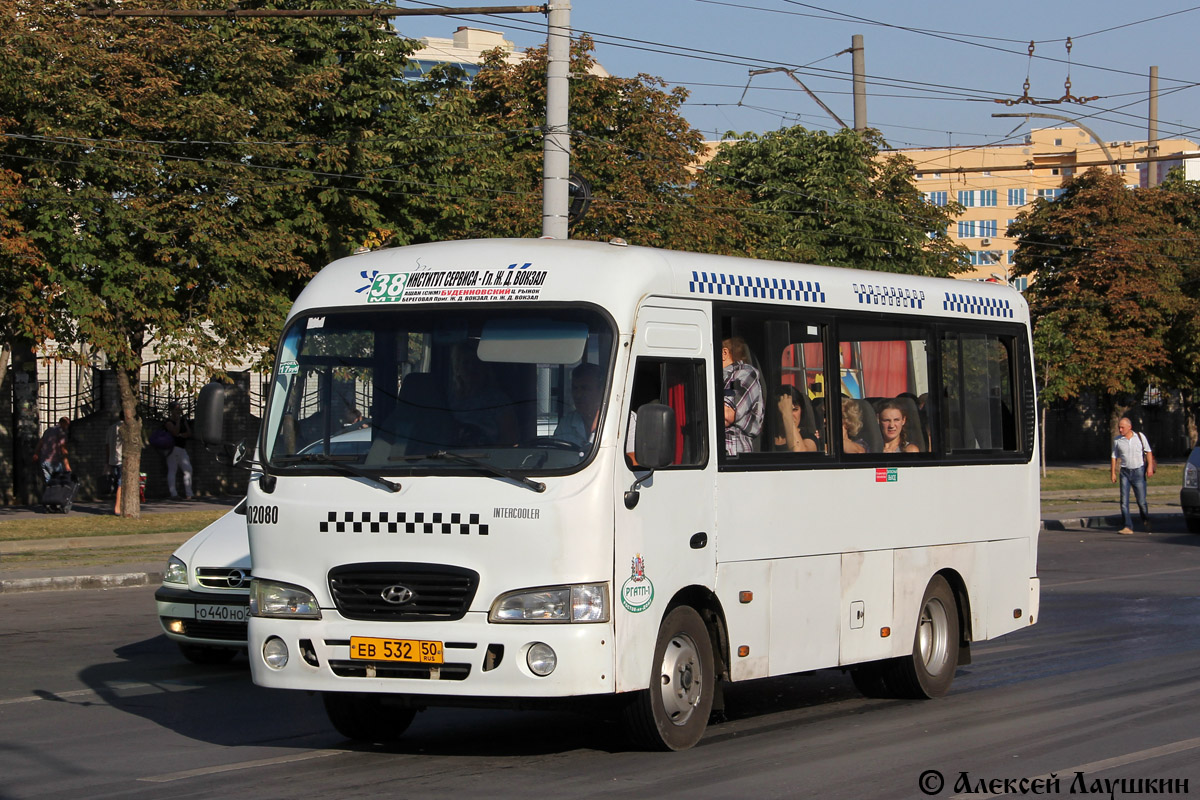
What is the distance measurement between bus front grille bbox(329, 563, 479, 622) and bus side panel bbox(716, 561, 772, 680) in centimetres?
162

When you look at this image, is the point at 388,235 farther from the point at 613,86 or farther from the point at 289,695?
the point at 289,695

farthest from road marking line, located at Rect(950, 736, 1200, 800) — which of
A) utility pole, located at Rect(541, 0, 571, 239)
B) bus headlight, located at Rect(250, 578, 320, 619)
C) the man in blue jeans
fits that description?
the man in blue jeans

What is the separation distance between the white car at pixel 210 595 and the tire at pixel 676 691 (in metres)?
4.27

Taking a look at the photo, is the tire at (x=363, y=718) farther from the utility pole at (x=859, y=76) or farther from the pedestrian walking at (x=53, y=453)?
the utility pole at (x=859, y=76)

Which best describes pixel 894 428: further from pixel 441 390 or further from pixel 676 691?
pixel 441 390

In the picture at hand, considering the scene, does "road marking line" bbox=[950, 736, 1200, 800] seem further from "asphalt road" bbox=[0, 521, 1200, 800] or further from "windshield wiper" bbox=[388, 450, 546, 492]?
"windshield wiper" bbox=[388, 450, 546, 492]

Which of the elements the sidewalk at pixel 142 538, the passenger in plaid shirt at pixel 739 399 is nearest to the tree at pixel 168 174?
the sidewalk at pixel 142 538

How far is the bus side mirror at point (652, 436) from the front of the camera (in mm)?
7891

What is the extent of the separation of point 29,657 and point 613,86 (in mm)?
26406

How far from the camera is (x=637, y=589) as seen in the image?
8.04 meters

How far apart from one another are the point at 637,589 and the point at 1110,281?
4768 centimetres

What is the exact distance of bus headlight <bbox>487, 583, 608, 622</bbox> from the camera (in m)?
7.76

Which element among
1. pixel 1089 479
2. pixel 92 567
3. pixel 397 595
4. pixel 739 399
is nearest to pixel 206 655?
pixel 397 595

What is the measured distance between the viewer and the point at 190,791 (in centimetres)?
750
